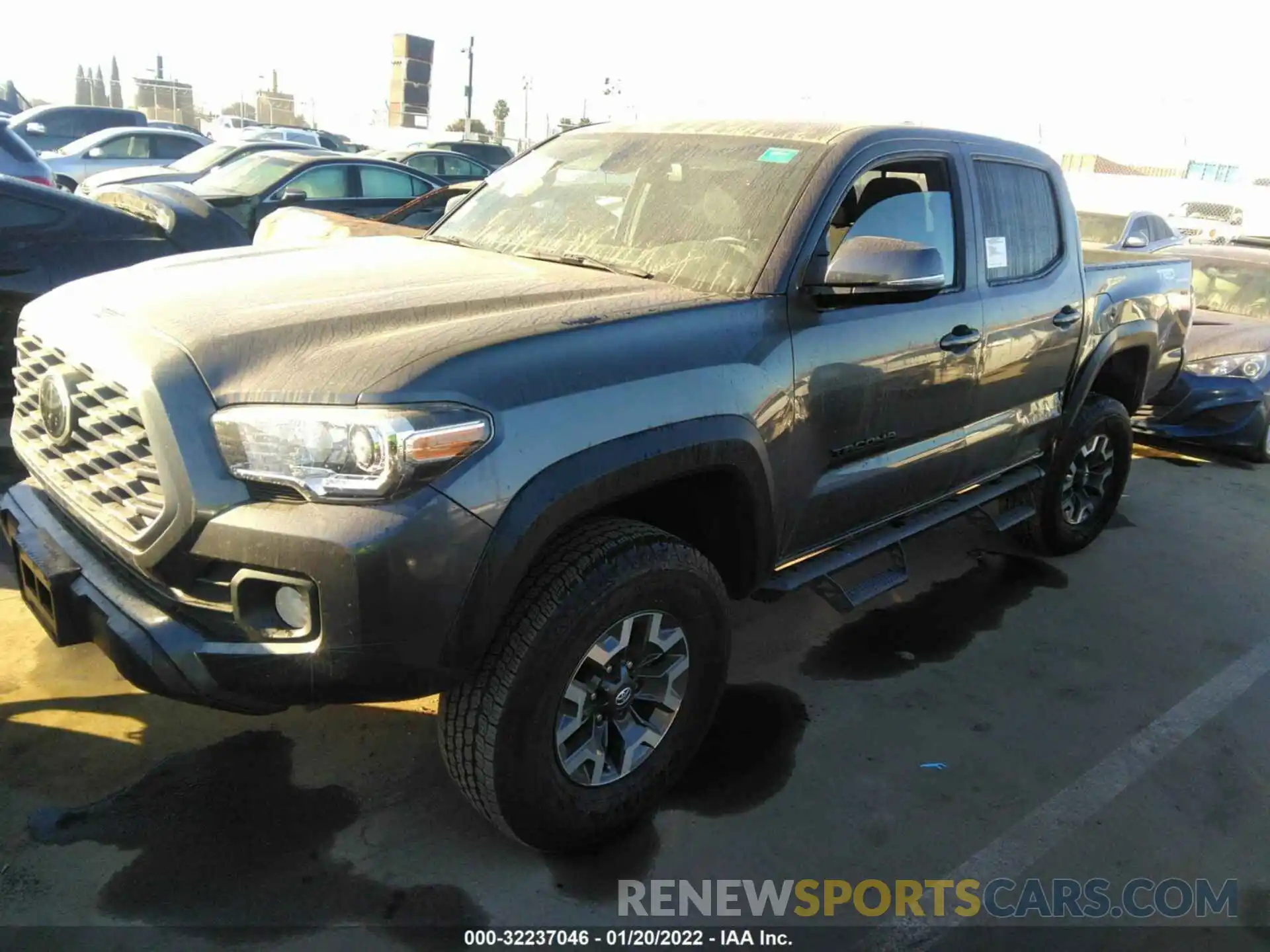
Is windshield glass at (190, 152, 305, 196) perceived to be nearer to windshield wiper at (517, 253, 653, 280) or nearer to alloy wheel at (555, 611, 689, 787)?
windshield wiper at (517, 253, 653, 280)

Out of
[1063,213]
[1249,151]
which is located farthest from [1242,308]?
[1249,151]

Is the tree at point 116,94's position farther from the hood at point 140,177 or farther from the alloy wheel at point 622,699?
the alloy wheel at point 622,699

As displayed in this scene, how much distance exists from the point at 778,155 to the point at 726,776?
6.75 feet

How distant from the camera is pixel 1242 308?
332 inches

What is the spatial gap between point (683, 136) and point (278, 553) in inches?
90.1

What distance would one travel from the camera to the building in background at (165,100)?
3600 centimetres

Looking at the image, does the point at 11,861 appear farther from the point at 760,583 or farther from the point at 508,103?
the point at 508,103

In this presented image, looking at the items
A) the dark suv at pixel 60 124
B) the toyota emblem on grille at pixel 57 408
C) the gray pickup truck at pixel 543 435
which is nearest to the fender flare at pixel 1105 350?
the gray pickup truck at pixel 543 435

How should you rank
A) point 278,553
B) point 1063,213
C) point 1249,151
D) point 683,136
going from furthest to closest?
point 1249,151
point 1063,213
point 683,136
point 278,553

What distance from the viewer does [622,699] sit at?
2727mm

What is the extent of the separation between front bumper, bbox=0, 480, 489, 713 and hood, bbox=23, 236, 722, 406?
0.28 m

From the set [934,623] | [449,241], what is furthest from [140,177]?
[934,623]

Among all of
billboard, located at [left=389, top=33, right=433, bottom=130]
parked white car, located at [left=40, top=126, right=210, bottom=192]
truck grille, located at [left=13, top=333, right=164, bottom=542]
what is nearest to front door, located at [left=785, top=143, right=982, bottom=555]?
truck grille, located at [left=13, top=333, right=164, bottom=542]

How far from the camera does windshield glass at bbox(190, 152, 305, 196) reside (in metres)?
10.0
